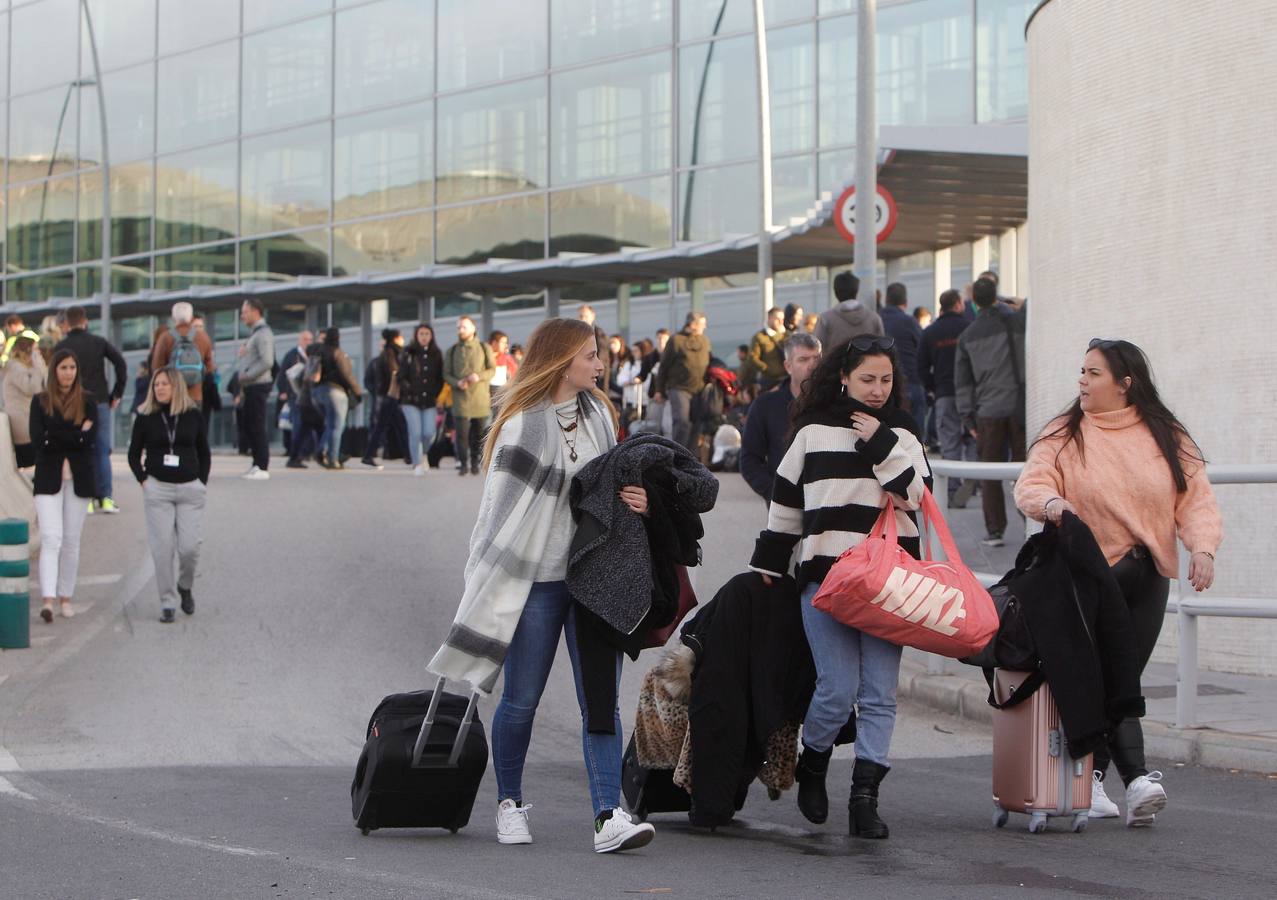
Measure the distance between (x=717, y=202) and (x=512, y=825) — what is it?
2572 cm

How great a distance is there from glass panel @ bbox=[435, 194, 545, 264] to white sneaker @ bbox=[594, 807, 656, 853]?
2887 centimetres

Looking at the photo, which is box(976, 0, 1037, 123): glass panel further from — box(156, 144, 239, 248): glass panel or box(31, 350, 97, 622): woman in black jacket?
box(156, 144, 239, 248): glass panel

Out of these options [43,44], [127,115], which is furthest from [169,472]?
[43,44]

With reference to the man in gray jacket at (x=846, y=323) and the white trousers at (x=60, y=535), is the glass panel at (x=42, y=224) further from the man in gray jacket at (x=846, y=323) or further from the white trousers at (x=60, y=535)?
the man in gray jacket at (x=846, y=323)

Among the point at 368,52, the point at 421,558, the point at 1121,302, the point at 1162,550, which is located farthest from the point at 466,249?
the point at 1162,550

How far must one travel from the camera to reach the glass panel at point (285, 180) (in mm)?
39156

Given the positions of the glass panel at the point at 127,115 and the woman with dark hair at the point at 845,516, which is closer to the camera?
the woman with dark hair at the point at 845,516

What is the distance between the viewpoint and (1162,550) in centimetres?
705

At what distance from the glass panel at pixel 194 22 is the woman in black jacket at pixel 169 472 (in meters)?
30.1

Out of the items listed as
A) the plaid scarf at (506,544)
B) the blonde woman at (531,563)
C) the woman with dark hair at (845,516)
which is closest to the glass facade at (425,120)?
the woman with dark hair at (845,516)

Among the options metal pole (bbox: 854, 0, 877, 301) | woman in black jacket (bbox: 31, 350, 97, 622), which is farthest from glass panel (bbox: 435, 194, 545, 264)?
woman in black jacket (bbox: 31, 350, 97, 622)

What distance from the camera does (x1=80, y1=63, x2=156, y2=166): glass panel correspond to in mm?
43469

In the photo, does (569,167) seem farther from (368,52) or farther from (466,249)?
(368,52)

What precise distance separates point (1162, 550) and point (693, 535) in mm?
1875
